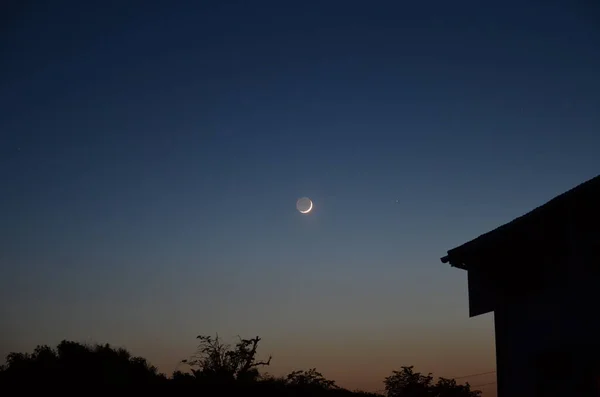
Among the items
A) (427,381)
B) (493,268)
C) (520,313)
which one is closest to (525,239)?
(493,268)

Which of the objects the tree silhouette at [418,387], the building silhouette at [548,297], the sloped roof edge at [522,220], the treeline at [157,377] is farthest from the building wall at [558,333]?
the tree silhouette at [418,387]

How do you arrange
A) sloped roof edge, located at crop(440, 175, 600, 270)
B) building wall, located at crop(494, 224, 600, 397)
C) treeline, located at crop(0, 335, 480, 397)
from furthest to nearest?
treeline, located at crop(0, 335, 480, 397) → sloped roof edge, located at crop(440, 175, 600, 270) → building wall, located at crop(494, 224, 600, 397)

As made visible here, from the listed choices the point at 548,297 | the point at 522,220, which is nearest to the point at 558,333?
the point at 548,297

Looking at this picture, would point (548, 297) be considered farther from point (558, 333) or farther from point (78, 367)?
point (78, 367)

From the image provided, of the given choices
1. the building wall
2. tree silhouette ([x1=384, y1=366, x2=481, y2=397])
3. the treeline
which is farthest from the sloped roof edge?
tree silhouette ([x1=384, y1=366, x2=481, y2=397])

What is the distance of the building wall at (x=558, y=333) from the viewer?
27.8 ft

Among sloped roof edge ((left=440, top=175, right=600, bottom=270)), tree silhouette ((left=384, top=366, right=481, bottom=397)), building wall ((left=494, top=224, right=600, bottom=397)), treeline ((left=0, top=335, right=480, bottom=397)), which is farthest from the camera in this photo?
tree silhouette ((left=384, top=366, right=481, bottom=397))

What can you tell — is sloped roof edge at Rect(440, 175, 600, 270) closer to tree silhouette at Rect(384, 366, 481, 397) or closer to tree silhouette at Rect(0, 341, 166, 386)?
tree silhouette at Rect(0, 341, 166, 386)

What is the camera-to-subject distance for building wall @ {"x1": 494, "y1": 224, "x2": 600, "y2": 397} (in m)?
8.46

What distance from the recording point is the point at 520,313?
9.54m

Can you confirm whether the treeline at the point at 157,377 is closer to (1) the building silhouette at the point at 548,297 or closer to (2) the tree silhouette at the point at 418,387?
(2) the tree silhouette at the point at 418,387

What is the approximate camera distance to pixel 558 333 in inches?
347

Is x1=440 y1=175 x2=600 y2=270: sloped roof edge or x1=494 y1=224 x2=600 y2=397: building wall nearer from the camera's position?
x1=494 y1=224 x2=600 y2=397: building wall

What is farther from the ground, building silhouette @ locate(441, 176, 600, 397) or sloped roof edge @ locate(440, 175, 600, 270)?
sloped roof edge @ locate(440, 175, 600, 270)
